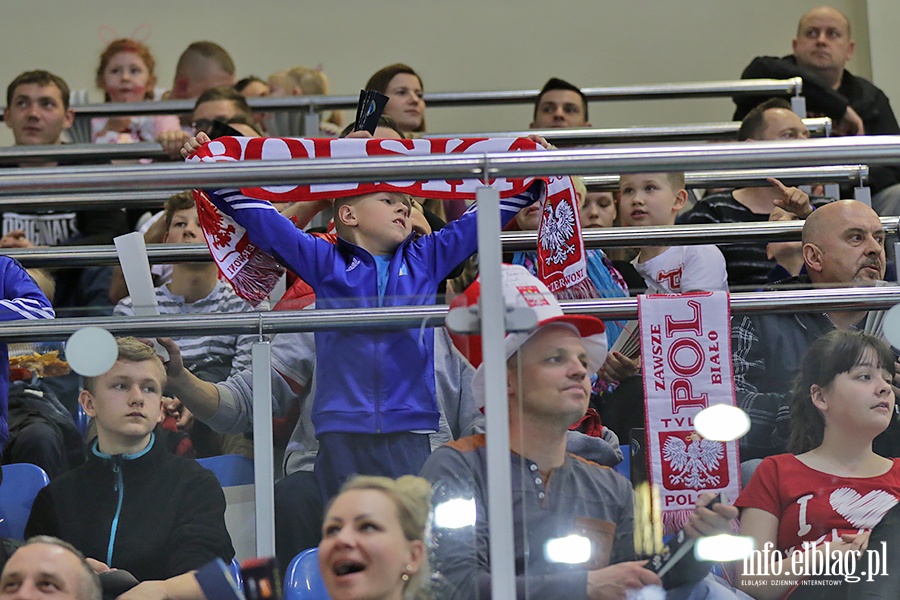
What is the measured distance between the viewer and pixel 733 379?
6.55 ft

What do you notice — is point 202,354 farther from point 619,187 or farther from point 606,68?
point 606,68

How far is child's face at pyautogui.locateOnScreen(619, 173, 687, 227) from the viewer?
11.8 ft

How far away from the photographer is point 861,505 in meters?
2.00

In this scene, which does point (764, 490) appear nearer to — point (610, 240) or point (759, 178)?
point (610, 240)

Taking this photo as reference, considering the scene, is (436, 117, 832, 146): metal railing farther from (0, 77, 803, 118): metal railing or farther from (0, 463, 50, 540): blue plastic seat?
(0, 463, 50, 540): blue plastic seat

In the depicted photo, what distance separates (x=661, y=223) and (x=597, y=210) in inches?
13.7

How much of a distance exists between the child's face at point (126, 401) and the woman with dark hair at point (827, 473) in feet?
2.93

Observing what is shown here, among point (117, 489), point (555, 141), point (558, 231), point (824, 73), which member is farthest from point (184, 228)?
point (824, 73)

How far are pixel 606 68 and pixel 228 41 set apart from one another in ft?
6.32

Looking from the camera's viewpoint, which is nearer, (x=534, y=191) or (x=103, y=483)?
(x=103, y=483)

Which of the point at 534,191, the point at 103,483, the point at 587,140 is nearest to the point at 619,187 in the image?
the point at 587,140

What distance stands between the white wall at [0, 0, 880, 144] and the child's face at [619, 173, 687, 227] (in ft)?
9.80

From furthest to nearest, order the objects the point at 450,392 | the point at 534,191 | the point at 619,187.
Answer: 1. the point at 619,187
2. the point at 534,191
3. the point at 450,392

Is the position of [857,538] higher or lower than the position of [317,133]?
lower
